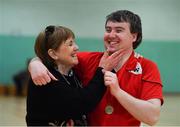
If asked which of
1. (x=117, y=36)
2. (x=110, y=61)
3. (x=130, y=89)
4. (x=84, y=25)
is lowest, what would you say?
(x=84, y=25)

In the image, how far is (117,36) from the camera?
6.88 feet

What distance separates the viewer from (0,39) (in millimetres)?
9922

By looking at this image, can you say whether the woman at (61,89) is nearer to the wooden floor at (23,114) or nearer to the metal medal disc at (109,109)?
the metal medal disc at (109,109)

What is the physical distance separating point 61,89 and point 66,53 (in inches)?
9.3

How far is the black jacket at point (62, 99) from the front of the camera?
1.94 m

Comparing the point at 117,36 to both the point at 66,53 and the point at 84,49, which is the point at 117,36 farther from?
the point at 84,49

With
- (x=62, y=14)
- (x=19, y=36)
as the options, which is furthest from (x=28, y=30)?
(x=62, y=14)

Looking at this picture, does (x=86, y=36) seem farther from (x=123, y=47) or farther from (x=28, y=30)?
(x=123, y=47)

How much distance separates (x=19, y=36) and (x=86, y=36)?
1.77 metres

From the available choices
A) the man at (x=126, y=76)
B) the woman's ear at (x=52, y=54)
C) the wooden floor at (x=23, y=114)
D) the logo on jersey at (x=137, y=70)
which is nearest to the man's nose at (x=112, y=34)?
the man at (x=126, y=76)

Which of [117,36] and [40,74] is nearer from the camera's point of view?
[40,74]

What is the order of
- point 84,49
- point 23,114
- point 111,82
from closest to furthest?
point 111,82
point 23,114
point 84,49

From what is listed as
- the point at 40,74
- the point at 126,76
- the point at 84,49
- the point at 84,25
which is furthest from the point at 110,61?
the point at 84,49

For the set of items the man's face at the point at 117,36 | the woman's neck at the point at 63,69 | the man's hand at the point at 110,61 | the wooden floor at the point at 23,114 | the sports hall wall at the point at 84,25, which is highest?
the man's face at the point at 117,36
